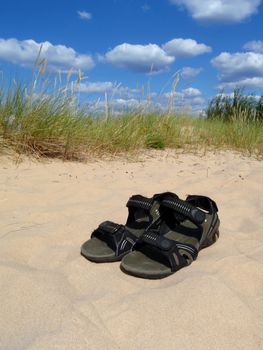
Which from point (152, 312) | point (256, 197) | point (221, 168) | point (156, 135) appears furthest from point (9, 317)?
point (156, 135)

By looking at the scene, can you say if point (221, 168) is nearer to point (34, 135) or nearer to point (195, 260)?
point (34, 135)

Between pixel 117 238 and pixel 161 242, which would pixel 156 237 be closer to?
pixel 161 242

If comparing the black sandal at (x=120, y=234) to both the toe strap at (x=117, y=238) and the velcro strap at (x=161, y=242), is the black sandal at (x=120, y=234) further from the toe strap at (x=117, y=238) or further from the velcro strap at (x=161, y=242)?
the velcro strap at (x=161, y=242)

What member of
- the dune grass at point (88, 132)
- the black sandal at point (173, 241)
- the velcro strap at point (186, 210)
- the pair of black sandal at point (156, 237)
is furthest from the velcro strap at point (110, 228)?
the dune grass at point (88, 132)

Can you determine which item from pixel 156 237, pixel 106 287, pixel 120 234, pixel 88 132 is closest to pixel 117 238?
pixel 120 234

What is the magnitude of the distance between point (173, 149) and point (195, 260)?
3.49 meters

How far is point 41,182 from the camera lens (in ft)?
→ 9.93

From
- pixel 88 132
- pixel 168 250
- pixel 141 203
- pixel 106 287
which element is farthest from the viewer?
pixel 88 132

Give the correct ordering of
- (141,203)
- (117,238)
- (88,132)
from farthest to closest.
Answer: (88,132), (141,203), (117,238)

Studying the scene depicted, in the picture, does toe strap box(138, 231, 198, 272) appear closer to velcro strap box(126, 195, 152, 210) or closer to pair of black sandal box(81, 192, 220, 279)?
pair of black sandal box(81, 192, 220, 279)

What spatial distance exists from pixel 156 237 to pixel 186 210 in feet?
0.73

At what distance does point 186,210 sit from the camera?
70.0 inches

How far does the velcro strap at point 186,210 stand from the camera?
5.82 feet

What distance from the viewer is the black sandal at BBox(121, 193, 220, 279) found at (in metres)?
1.57
